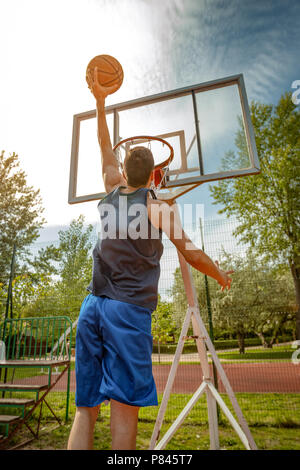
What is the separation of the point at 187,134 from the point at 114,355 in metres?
3.18

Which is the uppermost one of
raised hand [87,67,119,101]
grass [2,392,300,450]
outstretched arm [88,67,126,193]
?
raised hand [87,67,119,101]

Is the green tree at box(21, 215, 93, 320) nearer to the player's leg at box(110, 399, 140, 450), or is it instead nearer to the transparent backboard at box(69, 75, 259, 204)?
the transparent backboard at box(69, 75, 259, 204)

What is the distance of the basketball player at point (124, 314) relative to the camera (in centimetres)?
115

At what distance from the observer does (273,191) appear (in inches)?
396

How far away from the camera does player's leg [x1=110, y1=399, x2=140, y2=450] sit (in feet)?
3.65

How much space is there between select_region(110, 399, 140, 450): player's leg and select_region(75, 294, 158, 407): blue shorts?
47 mm

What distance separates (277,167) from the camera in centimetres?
1012

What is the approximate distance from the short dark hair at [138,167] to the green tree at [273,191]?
21.4ft

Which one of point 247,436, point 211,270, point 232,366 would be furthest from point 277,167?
point 211,270
